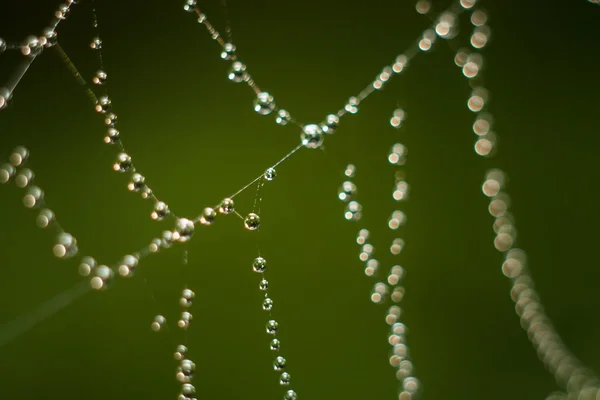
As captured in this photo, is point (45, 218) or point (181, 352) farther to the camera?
point (45, 218)

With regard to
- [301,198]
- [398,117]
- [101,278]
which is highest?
[398,117]

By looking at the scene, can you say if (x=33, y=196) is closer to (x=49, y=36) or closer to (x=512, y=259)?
(x=49, y=36)

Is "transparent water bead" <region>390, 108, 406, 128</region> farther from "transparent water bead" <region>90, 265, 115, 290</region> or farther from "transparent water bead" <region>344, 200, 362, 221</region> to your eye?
"transparent water bead" <region>90, 265, 115, 290</region>

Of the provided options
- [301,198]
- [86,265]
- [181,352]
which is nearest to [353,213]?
[301,198]

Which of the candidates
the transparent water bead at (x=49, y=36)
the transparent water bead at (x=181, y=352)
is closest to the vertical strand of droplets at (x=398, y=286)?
the transparent water bead at (x=181, y=352)

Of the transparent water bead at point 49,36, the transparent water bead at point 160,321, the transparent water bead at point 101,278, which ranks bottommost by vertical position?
the transparent water bead at point 160,321

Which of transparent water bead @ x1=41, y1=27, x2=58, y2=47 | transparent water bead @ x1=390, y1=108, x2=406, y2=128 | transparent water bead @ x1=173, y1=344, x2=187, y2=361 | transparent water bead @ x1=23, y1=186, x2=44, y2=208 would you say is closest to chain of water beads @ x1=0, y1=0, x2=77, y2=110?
transparent water bead @ x1=41, y1=27, x2=58, y2=47

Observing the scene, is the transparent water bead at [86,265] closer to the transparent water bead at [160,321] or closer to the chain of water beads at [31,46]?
the transparent water bead at [160,321]
